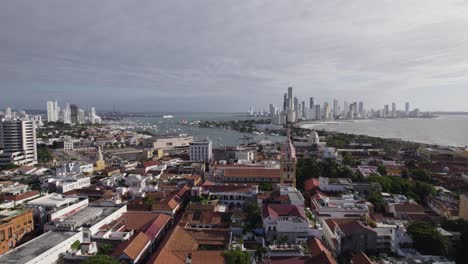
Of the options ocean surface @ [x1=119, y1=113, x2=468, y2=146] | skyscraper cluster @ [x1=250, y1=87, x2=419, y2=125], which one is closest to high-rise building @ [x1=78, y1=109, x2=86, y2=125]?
ocean surface @ [x1=119, y1=113, x2=468, y2=146]

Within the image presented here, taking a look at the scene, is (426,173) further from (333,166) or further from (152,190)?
(152,190)

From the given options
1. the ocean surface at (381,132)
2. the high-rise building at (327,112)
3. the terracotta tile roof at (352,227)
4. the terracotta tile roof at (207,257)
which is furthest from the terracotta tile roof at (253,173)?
the high-rise building at (327,112)

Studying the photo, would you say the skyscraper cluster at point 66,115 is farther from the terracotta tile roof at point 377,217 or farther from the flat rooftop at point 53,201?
the terracotta tile roof at point 377,217

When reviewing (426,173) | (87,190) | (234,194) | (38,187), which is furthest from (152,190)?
(426,173)

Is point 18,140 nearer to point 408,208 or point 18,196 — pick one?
point 18,196

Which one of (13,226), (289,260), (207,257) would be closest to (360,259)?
(289,260)

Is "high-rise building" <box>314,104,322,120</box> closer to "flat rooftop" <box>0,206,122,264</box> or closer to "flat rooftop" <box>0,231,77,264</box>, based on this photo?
"flat rooftop" <box>0,206,122,264</box>

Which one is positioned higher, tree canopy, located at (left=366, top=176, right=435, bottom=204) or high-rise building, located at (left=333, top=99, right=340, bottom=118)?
high-rise building, located at (left=333, top=99, right=340, bottom=118)
